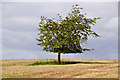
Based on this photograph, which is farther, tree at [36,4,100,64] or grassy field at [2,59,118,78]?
tree at [36,4,100,64]

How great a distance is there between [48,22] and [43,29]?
1.18 meters

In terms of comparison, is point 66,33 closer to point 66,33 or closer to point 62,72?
point 66,33

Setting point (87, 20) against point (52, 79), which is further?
point (87, 20)

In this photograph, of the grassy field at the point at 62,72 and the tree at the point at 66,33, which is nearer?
the grassy field at the point at 62,72

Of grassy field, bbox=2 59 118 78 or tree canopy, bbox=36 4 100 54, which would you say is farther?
tree canopy, bbox=36 4 100 54

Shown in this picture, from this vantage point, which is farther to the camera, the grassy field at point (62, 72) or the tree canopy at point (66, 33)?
the tree canopy at point (66, 33)

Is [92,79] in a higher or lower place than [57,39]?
lower

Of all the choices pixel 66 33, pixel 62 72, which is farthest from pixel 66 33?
pixel 62 72

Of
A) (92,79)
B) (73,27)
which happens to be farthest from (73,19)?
(92,79)

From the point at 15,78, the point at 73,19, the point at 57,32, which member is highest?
the point at 73,19

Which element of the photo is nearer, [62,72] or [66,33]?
[62,72]

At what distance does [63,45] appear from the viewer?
2823cm

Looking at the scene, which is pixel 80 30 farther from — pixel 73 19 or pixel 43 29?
pixel 43 29

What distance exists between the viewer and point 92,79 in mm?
13430
